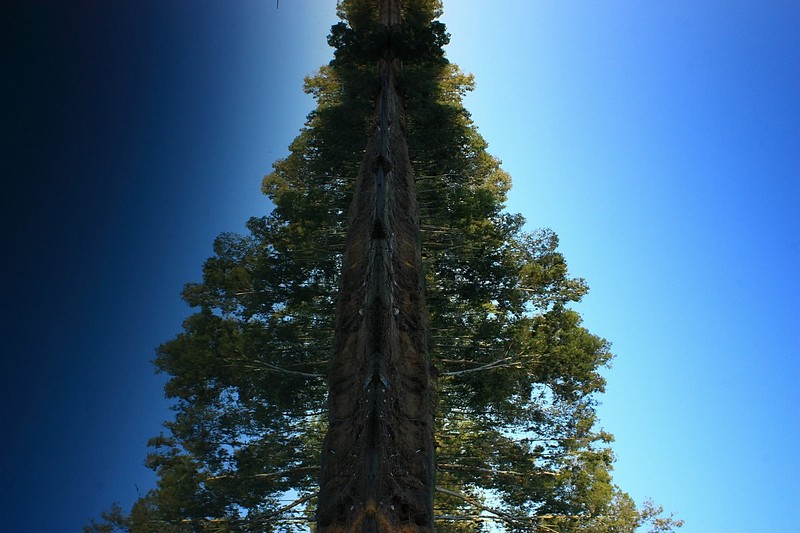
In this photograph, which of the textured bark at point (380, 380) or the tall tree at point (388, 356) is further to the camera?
the tall tree at point (388, 356)

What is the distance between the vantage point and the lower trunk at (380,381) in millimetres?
5375

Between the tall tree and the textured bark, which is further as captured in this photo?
the tall tree

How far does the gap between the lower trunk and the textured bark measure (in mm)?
13

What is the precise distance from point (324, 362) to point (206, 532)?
3164 millimetres

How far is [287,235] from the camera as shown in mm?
11039

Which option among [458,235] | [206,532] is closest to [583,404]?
[458,235]

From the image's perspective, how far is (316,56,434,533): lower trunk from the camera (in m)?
5.38

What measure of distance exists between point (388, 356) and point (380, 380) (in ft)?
1.69

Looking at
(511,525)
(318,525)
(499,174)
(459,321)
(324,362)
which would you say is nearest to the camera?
(318,525)

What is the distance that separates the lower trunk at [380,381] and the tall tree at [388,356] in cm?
4

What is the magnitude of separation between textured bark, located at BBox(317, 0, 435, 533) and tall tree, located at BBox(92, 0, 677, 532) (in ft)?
0.12

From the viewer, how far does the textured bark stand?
5379 mm

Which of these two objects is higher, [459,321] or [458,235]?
[458,235]

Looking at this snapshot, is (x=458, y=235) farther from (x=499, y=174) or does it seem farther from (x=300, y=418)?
(x=300, y=418)
